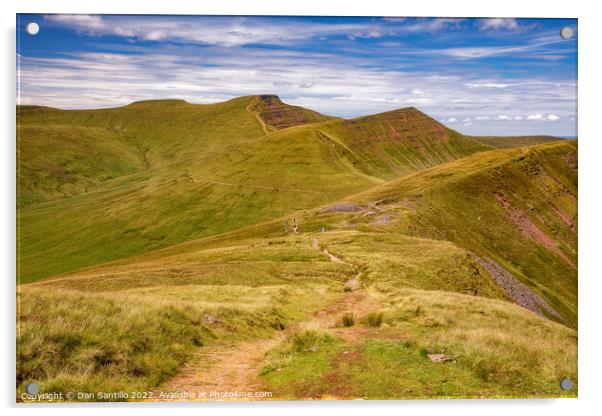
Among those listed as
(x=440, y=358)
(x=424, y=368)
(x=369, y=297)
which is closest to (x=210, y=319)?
(x=424, y=368)

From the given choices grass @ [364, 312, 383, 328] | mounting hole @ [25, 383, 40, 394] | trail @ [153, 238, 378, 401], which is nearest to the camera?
mounting hole @ [25, 383, 40, 394]

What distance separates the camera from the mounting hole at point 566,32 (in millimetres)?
19609

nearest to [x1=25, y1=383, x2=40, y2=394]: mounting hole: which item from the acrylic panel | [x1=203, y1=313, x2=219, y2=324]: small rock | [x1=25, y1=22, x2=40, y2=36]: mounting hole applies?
the acrylic panel

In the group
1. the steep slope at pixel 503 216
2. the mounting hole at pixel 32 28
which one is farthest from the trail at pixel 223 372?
the steep slope at pixel 503 216

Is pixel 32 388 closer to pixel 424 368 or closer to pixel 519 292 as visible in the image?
pixel 424 368

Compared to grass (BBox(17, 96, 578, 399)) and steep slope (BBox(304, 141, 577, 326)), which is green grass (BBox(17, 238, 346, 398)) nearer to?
grass (BBox(17, 96, 578, 399))

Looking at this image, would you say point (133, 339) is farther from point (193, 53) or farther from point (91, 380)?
point (193, 53)

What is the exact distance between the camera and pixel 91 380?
12781 millimetres

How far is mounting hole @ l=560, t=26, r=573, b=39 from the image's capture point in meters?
19.6

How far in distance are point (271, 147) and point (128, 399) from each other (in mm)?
153962

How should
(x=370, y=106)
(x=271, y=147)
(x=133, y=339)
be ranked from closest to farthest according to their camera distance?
(x=133, y=339) < (x=370, y=106) < (x=271, y=147)

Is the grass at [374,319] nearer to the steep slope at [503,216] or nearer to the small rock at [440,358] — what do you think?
the small rock at [440,358]

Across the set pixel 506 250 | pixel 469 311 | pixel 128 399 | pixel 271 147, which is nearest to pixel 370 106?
pixel 469 311

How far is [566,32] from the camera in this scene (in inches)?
773
